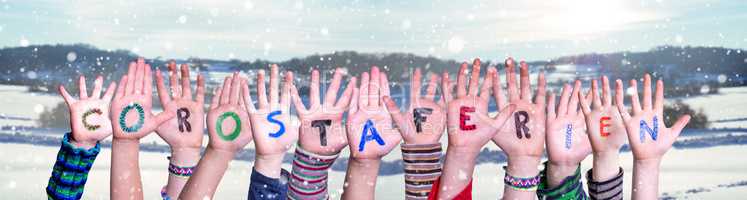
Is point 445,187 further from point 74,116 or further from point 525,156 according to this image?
point 74,116

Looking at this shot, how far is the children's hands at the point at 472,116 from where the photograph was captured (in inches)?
155

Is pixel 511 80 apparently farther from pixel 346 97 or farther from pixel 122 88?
pixel 122 88

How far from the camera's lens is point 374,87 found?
421 centimetres

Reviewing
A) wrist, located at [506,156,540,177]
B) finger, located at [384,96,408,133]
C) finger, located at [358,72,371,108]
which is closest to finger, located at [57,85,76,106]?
finger, located at [358,72,371,108]

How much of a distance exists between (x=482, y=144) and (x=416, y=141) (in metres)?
0.33

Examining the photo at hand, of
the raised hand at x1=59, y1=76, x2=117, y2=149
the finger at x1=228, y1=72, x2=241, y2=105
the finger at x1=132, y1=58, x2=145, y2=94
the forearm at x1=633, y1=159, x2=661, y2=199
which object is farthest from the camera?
the finger at x1=132, y1=58, x2=145, y2=94

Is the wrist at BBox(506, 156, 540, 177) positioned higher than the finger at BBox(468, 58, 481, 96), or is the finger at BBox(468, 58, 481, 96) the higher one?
the finger at BBox(468, 58, 481, 96)

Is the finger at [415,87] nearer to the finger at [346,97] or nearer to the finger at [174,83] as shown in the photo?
the finger at [346,97]

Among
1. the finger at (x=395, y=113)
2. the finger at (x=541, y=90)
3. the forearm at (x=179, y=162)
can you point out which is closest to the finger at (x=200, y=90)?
the forearm at (x=179, y=162)

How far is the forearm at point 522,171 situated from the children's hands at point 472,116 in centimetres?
18

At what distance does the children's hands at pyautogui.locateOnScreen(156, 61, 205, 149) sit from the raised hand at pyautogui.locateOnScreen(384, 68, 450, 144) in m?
1.30

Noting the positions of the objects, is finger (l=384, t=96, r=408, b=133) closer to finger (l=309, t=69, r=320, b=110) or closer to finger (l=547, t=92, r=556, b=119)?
finger (l=309, t=69, r=320, b=110)

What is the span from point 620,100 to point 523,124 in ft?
1.79

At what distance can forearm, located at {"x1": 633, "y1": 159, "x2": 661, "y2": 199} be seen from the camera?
4133 millimetres
